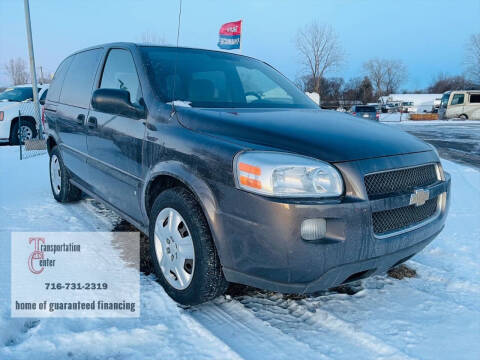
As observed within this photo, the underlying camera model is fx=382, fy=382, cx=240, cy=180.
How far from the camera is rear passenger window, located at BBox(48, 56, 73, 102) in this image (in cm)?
457

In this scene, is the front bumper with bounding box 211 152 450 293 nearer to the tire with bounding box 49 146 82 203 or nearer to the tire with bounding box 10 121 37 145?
the tire with bounding box 49 146 82 203

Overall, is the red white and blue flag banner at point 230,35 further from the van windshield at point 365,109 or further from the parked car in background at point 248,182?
the van windshield at point 365,109

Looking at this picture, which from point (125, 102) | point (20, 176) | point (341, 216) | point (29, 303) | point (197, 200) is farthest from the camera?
point (20, 176)

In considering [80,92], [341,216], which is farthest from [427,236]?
[80,92]

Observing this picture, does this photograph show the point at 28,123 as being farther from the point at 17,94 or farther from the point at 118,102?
the point at 118,102

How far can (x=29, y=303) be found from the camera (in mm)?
2395

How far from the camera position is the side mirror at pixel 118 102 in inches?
109

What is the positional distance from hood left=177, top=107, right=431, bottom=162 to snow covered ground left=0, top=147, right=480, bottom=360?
3.34ft

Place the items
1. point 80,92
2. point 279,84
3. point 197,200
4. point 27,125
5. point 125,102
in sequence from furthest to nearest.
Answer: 1. point 27,125
2. point 80,92
3. point 279,84
4. point 125,102
5. point 197,200

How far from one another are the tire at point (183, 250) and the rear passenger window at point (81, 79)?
1800 mm

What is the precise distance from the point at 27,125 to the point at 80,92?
8.33 meters

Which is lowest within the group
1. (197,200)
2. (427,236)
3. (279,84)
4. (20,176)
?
(20,176)

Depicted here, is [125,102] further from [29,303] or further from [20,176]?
[20,176]

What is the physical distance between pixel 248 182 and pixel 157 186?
0.92 metres
